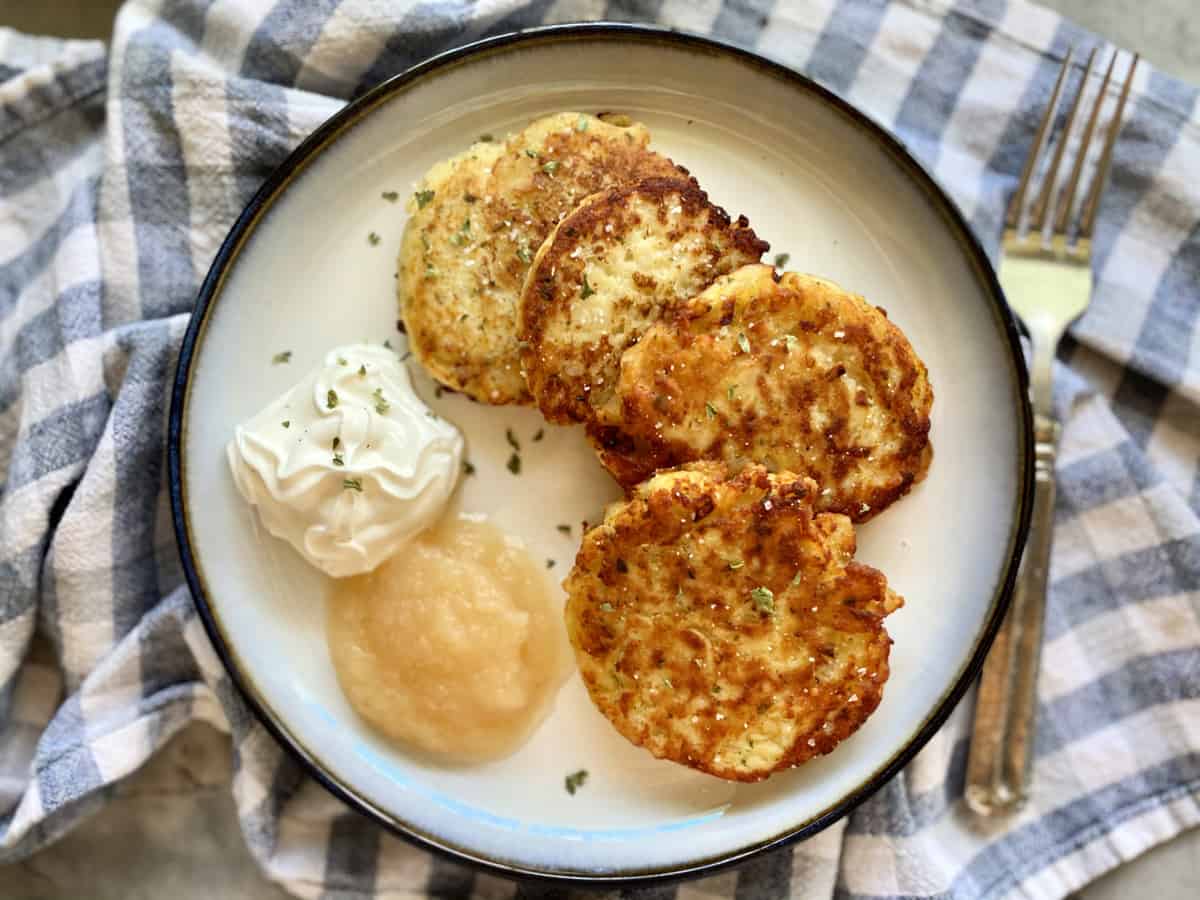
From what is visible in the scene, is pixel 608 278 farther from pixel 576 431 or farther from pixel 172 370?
pixel 172 370

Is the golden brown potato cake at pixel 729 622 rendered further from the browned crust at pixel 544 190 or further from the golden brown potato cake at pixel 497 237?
the browned crust at pixel 544 190

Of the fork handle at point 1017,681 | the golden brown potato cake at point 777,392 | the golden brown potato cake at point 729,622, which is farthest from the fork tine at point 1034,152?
the golden brown potato cake at point 729,622

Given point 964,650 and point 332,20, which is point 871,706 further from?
point 332,20

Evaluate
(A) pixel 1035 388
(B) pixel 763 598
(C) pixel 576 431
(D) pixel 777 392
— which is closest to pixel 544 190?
(C) pixel 576 431

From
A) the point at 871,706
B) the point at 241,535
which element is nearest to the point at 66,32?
the point at 241,535

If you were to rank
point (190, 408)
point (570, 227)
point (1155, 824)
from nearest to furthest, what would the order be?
point (570, 227) < point (190, 408) < point (1155, 824)

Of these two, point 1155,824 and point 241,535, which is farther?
point 1155,824

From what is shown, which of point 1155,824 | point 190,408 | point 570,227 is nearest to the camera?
point 570,227

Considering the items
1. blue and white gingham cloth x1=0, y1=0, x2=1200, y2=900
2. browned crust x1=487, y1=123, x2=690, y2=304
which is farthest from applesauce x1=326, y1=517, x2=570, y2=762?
browned crust x1=487, y1=123, x2=690, y2=304
